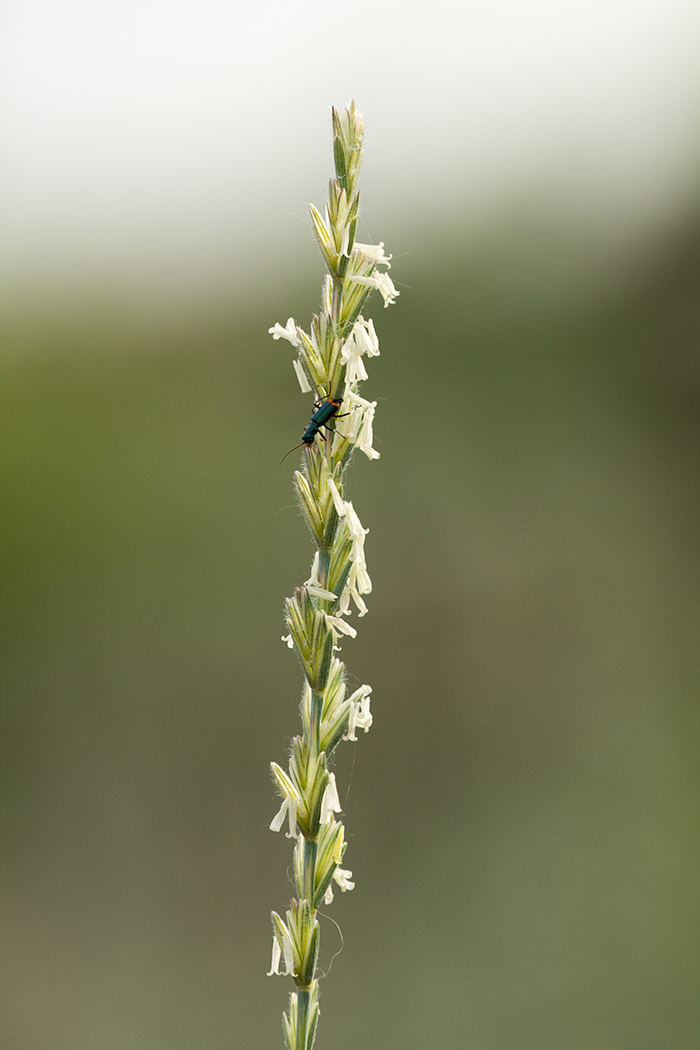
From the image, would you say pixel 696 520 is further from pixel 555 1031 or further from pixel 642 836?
pixel 555 1031

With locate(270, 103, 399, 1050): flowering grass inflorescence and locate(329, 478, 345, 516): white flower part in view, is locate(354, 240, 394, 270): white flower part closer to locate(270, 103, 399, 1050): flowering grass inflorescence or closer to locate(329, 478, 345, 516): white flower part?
locate(270, 103, 399, 1050): flowering grass inflorescence

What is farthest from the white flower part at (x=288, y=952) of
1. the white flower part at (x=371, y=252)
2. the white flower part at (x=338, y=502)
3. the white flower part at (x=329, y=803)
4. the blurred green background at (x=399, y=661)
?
the blurred green background at (x=399, y=661)

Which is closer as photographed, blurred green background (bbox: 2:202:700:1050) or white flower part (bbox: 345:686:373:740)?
white flower part (bbox: 345:686:373:740)

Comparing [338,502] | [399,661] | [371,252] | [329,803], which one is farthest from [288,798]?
[399,661]

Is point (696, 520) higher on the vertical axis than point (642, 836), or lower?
higher

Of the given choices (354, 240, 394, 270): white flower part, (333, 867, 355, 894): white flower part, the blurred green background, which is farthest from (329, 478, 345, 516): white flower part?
the blurred green background

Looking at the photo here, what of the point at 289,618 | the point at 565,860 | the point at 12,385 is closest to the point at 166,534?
the point at 12,385

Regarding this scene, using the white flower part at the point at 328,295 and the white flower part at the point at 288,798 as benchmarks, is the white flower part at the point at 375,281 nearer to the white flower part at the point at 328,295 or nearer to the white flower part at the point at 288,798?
the white flower part at the point at 328,295
